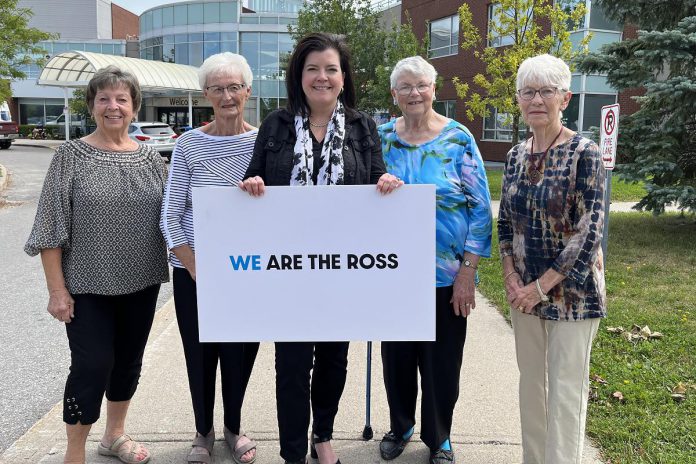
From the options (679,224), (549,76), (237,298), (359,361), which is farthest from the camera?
(679,224)

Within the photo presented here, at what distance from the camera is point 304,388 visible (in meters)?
2.91

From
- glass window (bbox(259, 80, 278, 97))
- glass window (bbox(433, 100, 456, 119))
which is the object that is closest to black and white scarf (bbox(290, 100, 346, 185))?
glass window (bbox(433, 100, 456, 119))

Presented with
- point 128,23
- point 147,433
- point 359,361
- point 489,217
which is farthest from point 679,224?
point 128,23

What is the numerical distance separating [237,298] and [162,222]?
0.55m

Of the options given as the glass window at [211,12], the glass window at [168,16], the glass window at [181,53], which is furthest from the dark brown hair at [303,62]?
the glass window at [168,16]

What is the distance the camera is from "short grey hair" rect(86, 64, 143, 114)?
115 inches

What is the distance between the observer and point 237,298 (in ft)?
9.20

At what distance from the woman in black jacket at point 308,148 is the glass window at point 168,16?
46659mm

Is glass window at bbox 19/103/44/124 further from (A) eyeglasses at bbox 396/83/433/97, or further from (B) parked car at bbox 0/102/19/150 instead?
(A) eyeglasses at bbox 396/83/433/97

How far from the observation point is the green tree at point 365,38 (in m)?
21.8

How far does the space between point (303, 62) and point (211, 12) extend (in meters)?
44.8

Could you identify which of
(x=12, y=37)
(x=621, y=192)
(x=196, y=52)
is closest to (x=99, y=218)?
(x=621, y=192)

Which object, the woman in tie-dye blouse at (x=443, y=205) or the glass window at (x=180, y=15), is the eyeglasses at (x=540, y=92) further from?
the glass window at (x=180, y=15)

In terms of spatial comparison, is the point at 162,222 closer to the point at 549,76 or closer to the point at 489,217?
the point at 489,217
